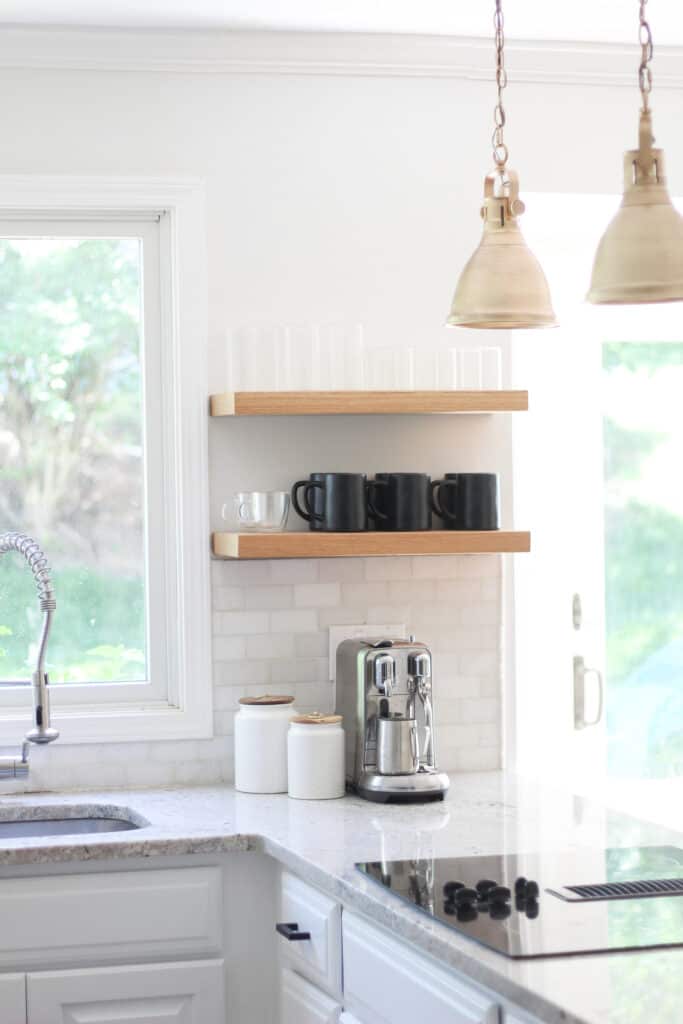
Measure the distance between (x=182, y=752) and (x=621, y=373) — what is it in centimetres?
160

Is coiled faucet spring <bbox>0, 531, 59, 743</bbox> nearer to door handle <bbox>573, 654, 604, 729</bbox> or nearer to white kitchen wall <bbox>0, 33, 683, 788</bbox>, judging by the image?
white kitchen wall <bbox>0, 33, 683, 788</bbox>

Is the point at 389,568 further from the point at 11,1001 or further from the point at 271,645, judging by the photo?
the point at 11,1001

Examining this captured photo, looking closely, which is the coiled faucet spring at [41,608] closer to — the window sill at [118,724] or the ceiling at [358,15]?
the window sill at [118,724]

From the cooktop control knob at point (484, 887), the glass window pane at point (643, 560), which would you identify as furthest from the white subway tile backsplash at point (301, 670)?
the cooktop control knob at point (484, 887)

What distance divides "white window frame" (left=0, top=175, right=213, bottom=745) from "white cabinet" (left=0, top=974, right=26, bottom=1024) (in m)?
0.70

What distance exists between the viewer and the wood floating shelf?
3.18 m

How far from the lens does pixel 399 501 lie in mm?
3305

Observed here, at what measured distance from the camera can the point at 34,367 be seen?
11.4 ft

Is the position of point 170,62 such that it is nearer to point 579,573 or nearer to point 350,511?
point 350,511

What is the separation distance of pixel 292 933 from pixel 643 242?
4.74 feet

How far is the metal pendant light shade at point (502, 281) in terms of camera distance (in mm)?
2230

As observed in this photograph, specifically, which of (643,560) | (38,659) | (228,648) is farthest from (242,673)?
(643,560)

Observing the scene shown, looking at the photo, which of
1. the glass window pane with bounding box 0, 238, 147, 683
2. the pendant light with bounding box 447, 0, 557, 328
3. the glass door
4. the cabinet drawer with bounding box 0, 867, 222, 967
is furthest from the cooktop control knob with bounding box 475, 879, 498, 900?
the glass door

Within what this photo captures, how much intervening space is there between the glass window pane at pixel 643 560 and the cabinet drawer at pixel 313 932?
1437 mm
